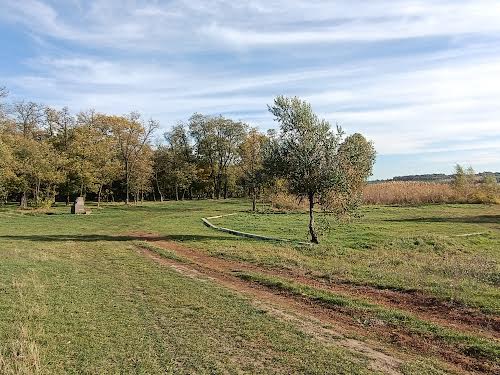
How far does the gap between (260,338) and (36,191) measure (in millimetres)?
53649

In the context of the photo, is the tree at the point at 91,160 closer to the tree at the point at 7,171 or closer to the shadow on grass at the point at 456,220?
the tree at the point at 7,171

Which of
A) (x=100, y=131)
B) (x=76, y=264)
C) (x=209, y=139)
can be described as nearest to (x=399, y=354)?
(x=76, y=264)

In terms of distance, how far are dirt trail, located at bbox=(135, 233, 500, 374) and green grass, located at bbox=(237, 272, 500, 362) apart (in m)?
0.25

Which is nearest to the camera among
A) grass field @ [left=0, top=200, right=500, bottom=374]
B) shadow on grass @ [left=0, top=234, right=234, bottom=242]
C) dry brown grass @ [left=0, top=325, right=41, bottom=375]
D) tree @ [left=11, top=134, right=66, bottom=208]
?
dry brown grass @ [left=0, top=325, right=41, bottom=375]

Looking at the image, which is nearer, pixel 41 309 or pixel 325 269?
pixel 41 309

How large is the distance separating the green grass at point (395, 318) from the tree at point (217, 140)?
69.3 meters

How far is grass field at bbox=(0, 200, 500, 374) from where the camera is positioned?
24.3 ft

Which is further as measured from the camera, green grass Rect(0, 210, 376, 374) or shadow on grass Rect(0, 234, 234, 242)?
shadow on grass Rect(0, 234, 234, 242)

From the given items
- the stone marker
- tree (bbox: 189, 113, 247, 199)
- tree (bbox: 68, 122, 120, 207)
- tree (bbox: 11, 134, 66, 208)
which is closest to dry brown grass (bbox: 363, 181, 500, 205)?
tree (bbox: 189, 113, 247, 199)

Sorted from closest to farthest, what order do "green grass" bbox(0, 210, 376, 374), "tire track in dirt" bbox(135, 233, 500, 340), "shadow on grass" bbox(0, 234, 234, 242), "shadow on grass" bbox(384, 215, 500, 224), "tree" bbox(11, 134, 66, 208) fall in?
"green grass" bbox(0, 210, 376, 374)
"tire track in dirt" bbox(135, 233, 500, 340)
"shadow on grass" bbox(0, 234, 234, 242)
"shadow on grass" bbox(384, 215, 500, 224)
"tree" bbox(11, 134, 66, 208)

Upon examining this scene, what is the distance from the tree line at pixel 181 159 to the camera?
2405 cm

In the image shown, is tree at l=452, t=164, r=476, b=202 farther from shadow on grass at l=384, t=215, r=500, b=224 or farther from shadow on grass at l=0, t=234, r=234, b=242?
shadow on grass at l=0, t=234, r=234, b=242

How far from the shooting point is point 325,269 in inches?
637

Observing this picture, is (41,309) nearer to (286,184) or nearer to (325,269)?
(325,269)
